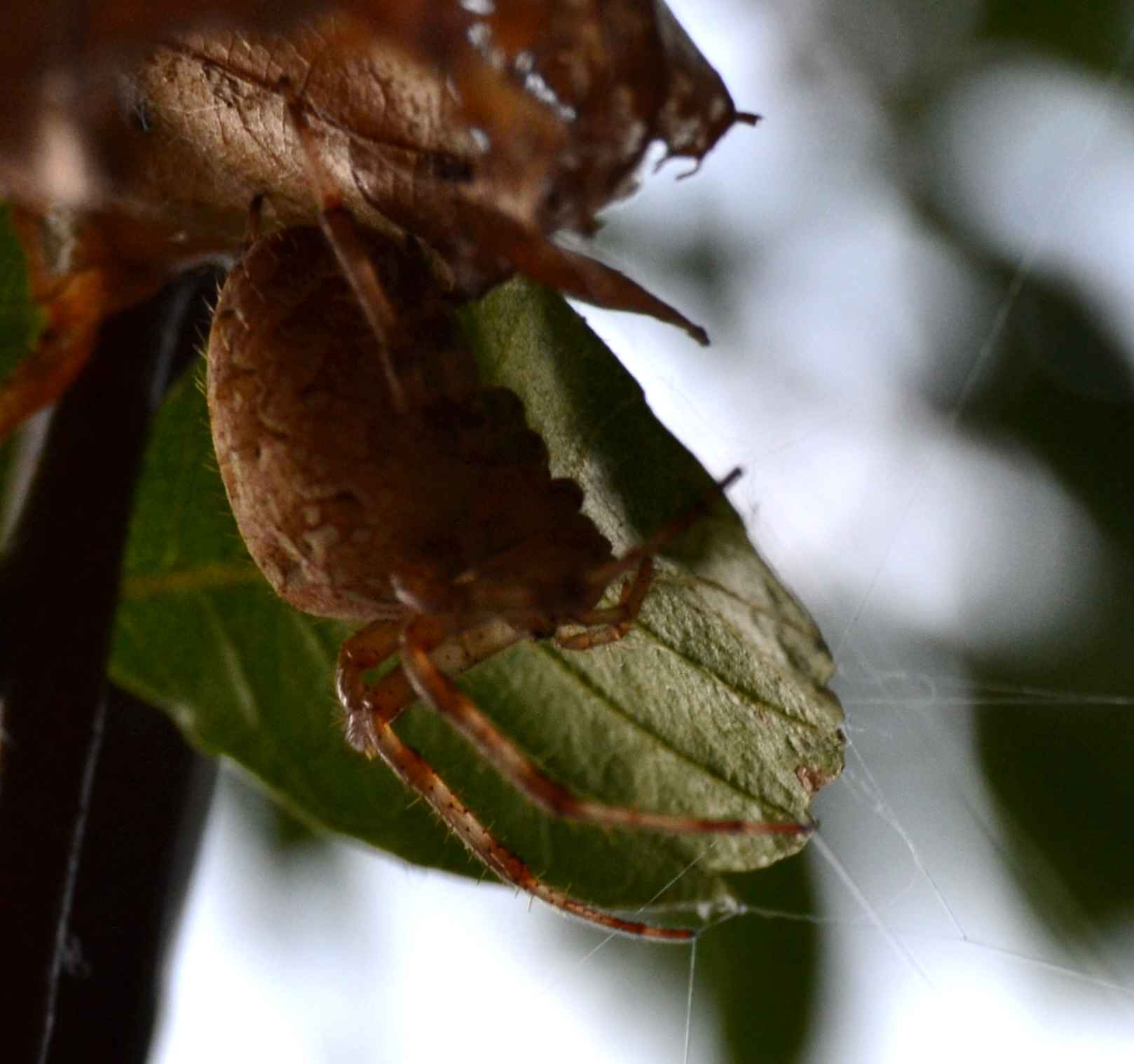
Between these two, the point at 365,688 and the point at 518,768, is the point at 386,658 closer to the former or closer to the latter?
the point at 365,688

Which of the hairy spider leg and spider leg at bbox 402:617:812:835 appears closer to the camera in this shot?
spider leg at bbox 402:617:812:835

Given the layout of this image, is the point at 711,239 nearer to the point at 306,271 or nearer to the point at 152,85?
the point at 306,271

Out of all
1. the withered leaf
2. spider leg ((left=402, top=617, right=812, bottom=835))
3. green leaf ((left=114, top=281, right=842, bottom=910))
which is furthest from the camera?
spider leg ((left=402, top=617, right=812, bottom=835))

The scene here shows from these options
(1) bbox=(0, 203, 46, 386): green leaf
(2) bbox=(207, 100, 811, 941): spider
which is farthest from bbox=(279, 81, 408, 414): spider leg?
(1) bbox=(0, 203, 46, 386): green leaf

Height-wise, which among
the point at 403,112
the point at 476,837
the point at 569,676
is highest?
the point at 403,112

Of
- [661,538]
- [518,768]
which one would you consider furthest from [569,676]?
[661,538]

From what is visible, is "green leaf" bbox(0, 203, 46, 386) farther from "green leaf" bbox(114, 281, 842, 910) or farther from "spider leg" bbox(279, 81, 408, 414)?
"spider leg" bbox(279, 81, 408, 414)
